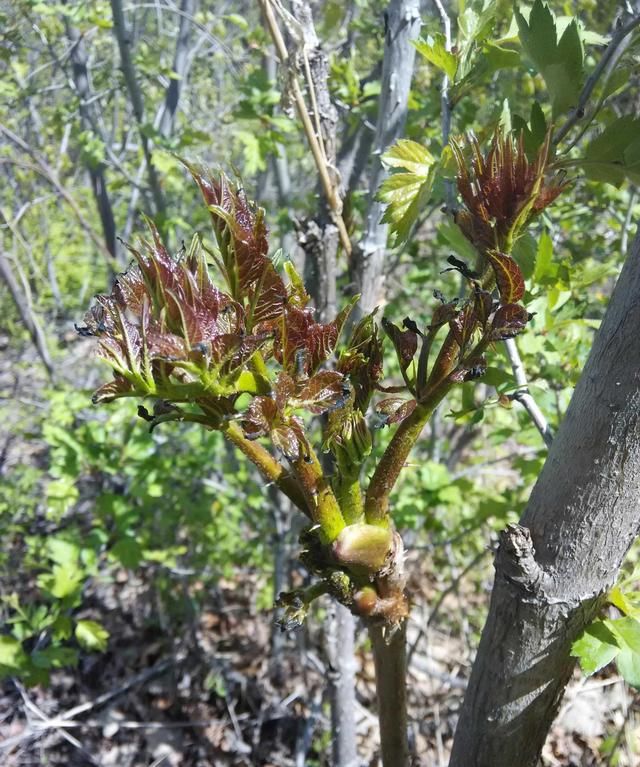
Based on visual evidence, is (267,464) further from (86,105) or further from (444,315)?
(86,105)

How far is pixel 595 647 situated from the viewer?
28.0 inches

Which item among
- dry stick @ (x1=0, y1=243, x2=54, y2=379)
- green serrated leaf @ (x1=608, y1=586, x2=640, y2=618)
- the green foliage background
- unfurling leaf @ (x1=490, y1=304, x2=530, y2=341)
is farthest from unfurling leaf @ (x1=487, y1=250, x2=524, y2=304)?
dry stick @ (x1=0, y1=243, x2=54, y2=379)

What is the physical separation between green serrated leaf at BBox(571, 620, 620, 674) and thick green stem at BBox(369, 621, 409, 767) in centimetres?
21

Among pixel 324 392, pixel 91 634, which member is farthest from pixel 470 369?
pixel 91 634

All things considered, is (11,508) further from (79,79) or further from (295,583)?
(79,79)

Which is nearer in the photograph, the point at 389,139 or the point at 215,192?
the point at 215,192

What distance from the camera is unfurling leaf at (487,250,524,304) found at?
1.85ft

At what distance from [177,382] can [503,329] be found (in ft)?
1.00

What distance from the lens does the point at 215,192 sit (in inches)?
23.0

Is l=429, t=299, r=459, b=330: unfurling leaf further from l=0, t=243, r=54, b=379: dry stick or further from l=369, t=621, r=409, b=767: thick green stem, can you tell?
l=0, t=243, r=54, b=379: dry stick

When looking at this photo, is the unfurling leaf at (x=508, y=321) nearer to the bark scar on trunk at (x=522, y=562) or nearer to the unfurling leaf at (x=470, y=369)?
the unfurling leaf at (x=470, y=369)

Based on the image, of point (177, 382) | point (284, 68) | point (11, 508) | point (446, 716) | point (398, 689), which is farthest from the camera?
point (11, 508)

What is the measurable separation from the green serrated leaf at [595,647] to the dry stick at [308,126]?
2.90 feet

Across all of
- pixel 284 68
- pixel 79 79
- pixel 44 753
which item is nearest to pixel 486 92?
pixel 79 79
